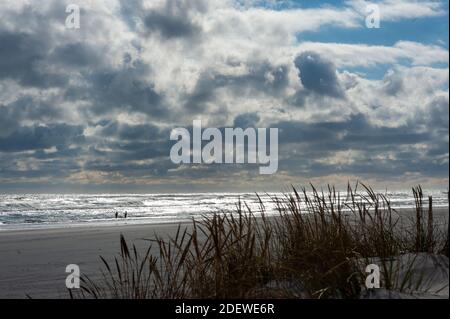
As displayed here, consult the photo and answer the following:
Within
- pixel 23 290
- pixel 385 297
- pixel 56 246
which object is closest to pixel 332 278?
pixel 385 297

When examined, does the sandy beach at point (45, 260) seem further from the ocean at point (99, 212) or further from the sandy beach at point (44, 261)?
the ocean at point (99, 212)

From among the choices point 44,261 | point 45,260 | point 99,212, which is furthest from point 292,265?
point 99,212

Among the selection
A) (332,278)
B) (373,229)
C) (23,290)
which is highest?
(373,229)

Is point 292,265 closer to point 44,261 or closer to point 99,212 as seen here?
point 44,261

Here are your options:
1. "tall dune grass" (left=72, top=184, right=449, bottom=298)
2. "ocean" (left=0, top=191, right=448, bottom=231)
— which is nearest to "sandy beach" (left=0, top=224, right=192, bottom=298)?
"tall dune grass" (left=72, top=184, right=449, bottom=298)

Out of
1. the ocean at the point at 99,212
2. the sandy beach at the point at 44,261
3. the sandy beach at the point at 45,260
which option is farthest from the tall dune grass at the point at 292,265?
the ocean at the point at 99,212

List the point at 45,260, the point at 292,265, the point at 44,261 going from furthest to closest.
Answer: the point at 45,260, the point at 44,261, the point at 292,265

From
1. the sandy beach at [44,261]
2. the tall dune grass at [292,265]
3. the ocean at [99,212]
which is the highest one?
the ocean at [99,212]

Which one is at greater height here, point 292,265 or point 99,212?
point 99,212

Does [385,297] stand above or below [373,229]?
below
